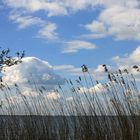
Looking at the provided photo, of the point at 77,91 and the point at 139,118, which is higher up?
the point at 77,91

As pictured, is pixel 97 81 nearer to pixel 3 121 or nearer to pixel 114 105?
pixel 114 105

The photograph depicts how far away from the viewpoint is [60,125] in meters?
9.74

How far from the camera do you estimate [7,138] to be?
10.4 m

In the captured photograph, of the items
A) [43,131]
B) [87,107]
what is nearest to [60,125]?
[43,131]

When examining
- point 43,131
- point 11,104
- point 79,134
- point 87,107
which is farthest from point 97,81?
point 11,104

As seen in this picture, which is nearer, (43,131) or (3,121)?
(43,131)

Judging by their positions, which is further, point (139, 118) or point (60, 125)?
point (60, 125)

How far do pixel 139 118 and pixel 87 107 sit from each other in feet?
4.20

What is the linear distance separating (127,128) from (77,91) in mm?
1645

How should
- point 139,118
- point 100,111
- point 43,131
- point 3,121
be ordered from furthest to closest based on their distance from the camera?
point 3,121, point 43,131, point 100,111, point 139,118

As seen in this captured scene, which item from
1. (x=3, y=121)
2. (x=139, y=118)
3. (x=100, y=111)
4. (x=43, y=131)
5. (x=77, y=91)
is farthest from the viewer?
(x=3, y=121)

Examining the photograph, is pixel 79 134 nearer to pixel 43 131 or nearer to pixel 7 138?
pixel 43 131

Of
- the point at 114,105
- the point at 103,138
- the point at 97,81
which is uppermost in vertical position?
the point at 97,81

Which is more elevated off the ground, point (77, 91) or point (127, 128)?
point (77, 91)
